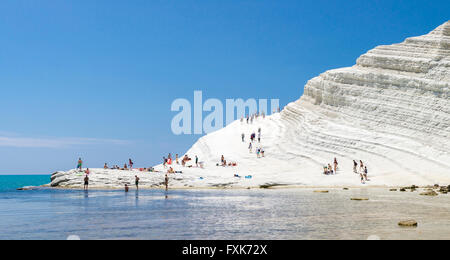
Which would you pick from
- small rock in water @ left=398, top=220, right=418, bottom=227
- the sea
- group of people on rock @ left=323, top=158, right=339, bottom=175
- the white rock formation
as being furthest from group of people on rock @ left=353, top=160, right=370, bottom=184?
small rock in water @ left=398, top=220, right=418, bottom=227

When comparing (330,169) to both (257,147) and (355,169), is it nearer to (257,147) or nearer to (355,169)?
(355,169)

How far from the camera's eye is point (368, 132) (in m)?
43.0

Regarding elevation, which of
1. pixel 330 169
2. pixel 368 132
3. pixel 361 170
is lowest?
pixel 361 170

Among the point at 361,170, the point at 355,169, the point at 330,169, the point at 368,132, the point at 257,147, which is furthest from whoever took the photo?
the point at 257,147

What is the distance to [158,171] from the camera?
144 feet

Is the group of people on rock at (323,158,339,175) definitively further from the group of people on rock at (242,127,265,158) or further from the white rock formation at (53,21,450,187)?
the group of people on rock at (242,127,265,158)

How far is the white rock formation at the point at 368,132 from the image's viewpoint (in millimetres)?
38875

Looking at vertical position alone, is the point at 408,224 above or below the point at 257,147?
below

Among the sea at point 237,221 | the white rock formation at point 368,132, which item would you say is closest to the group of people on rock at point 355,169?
the white rock formation at point 368,132

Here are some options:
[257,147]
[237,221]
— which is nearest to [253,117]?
[257,147]

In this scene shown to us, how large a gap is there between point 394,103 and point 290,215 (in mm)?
29013

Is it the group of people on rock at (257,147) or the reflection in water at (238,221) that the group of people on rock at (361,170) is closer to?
the group of people on rock at (257,147)

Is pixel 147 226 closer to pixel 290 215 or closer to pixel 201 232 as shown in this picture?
pixel 201 232
